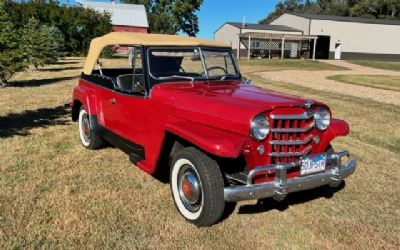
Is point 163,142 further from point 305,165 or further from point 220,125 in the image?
point 305,165

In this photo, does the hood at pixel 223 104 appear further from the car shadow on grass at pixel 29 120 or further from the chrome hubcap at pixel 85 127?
the car shadow on grass at pixel 29 120

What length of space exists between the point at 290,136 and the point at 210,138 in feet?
2.78

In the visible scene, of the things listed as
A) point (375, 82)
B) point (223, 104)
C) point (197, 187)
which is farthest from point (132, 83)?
point (375, 82)

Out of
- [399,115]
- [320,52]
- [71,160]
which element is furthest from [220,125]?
[320,52]

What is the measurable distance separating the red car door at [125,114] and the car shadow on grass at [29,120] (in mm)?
2529

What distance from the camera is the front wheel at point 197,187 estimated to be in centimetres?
389

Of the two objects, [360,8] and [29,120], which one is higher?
[360,8]

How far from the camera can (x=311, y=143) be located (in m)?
4.45

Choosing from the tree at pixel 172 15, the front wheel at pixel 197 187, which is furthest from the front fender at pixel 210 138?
the tree at pixel 172 15

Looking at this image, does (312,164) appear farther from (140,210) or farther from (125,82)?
(125,82)

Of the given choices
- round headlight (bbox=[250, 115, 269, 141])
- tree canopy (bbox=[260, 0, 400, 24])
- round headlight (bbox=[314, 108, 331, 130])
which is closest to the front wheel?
round headlight (bbox=[250, 115, 269, 141])

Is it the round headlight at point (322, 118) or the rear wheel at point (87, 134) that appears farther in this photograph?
the rear wheel at point (87, 134)

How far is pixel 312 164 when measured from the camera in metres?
4.22

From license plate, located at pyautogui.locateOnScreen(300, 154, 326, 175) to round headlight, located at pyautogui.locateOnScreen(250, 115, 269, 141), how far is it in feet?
1.71
